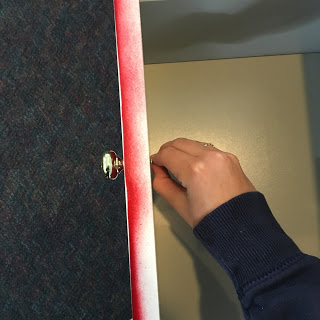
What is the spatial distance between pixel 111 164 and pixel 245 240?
0.13 m

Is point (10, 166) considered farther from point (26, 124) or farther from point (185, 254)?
point (185, 254)

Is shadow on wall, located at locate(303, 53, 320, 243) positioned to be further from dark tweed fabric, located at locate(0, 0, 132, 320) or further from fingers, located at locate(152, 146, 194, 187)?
dark tweed fabric, located at locate(0, 0, 132, 320)

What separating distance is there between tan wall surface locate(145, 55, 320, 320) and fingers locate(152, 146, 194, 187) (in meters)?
0.25

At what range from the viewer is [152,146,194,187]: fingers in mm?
442

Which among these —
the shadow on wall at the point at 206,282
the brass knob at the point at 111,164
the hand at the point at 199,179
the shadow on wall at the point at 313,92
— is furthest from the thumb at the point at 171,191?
the shadow on wall at the point at 313,92

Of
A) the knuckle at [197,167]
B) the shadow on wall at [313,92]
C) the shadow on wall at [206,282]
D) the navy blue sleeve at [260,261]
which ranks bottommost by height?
the shadow on wall at [206,282]

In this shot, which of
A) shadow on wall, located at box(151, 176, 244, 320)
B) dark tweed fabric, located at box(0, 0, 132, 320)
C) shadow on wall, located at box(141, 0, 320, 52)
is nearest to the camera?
dark tweed fabric, located at box(0, 0, 132, 320)

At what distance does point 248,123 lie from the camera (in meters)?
0.74

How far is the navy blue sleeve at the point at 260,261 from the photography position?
35cm

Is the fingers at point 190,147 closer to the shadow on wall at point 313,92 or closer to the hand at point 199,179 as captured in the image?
the hand at point 199,179

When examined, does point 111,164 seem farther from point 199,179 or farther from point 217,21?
point 217,21

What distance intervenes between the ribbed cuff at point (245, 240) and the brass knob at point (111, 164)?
9 cm

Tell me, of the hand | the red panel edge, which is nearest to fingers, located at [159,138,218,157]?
the hand

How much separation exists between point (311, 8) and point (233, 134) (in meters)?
0.24
